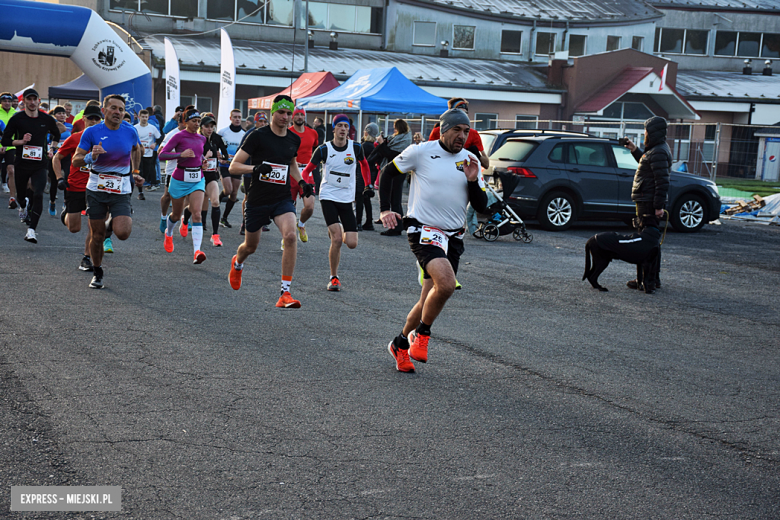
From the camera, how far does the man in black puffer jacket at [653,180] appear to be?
390 inches

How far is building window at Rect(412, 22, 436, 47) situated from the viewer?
44.0 meters

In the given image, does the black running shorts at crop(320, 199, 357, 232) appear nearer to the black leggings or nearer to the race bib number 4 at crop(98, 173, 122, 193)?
the race bib number 4 at crop(98, 173, 122, 193)

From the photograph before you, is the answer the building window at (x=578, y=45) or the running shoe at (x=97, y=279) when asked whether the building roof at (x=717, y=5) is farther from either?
the running shoe at (x=97, y=279)

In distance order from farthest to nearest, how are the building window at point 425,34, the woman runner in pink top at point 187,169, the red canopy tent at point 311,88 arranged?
the building window at point 425,34
the red canopy tent at point 311,88
the woman runner in pink top at point 187,169

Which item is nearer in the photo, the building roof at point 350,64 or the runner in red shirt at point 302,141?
the runner in red shirt at point 302,141

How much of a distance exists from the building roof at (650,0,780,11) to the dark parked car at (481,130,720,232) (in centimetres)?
3753

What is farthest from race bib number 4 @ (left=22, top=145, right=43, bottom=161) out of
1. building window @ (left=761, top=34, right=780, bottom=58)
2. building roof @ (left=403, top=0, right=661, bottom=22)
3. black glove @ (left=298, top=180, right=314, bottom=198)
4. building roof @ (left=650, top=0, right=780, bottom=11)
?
building window @ (left=761, top=34, right=780, bottom=58)

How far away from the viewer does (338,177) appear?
382 inches

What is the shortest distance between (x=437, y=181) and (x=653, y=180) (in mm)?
4888

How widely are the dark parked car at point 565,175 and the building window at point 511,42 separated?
98.0ft

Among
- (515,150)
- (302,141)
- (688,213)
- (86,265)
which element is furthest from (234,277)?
(688,213)

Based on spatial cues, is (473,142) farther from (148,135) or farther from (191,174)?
(148,135)

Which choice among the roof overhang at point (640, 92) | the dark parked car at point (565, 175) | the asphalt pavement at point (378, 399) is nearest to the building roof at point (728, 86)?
the roof overhang at point (640, 92)

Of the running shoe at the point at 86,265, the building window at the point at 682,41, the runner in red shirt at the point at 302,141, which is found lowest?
the running shoe at the point at 86,265
